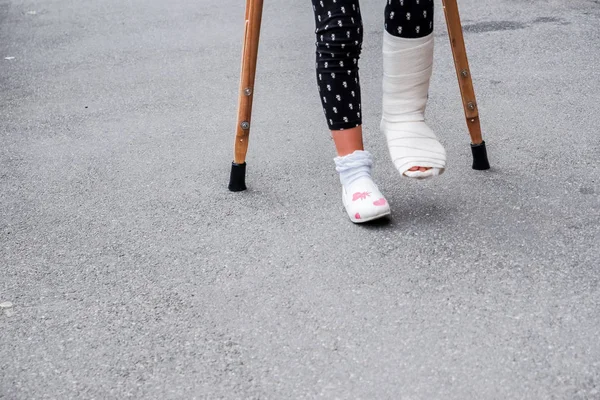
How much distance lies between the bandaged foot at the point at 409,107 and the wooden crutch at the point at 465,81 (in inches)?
5.6

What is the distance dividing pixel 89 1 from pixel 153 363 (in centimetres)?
585

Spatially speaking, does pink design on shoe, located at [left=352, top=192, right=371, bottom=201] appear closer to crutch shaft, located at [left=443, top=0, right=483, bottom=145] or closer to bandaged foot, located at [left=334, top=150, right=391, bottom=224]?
bandaged foot, located at [left=334, top=150, right=391, bottom=224]

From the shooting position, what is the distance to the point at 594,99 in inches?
139

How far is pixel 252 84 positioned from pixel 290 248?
63 centimetres

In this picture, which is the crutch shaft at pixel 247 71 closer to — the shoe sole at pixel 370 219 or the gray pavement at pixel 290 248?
the gray pavement at pixel 290 248

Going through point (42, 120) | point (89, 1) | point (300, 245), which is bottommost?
point (89, 1)

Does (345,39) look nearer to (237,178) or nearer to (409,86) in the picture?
(409,86)

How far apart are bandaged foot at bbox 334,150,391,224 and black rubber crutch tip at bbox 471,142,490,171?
1.39 feet

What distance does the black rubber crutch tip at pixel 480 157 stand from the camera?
280 centimetres

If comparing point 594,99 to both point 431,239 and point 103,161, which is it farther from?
point 103,161

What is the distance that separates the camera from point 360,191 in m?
2.48

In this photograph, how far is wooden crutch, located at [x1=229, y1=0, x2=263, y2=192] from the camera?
2643 millimetres

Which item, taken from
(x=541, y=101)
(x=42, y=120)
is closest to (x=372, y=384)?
(x=541, y=101)

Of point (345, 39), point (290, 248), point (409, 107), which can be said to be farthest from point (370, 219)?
point (345, 39)
